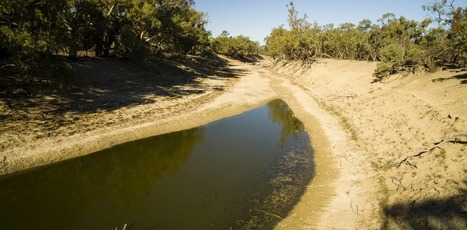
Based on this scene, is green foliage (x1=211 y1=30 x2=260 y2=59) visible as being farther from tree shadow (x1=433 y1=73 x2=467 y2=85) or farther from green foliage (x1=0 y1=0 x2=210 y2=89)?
tree shadow (x1=433 y1=73 x2=467 y2=85)

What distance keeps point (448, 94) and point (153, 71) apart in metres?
39.4

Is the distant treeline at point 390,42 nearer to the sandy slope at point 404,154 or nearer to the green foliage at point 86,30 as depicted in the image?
the sandy slope at point 404,154

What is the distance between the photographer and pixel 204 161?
2119 cm

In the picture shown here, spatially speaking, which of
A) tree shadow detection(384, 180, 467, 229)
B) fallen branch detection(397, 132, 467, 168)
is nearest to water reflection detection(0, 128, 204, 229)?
tree shadow detection(384, 180, 467, 229)

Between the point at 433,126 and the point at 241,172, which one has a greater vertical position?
the point at 433,126

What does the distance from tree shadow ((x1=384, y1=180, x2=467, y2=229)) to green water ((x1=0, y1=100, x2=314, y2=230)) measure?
494cm

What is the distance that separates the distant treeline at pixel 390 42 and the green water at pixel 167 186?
18.0m

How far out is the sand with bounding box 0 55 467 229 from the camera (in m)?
13.9

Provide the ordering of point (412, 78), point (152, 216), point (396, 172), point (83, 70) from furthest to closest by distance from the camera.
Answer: point (83, 70) < point (412, 78) < point (396, 172) < point (152, 216)

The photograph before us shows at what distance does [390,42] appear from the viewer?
46.9m

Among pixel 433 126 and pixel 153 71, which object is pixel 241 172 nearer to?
pixel 433 126

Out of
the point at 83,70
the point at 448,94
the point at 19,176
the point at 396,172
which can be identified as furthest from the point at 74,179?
the point at 448,94

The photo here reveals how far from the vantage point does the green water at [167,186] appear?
550 inches

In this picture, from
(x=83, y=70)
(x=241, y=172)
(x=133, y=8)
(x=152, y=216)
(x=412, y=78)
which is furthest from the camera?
(x=133, y=8)
